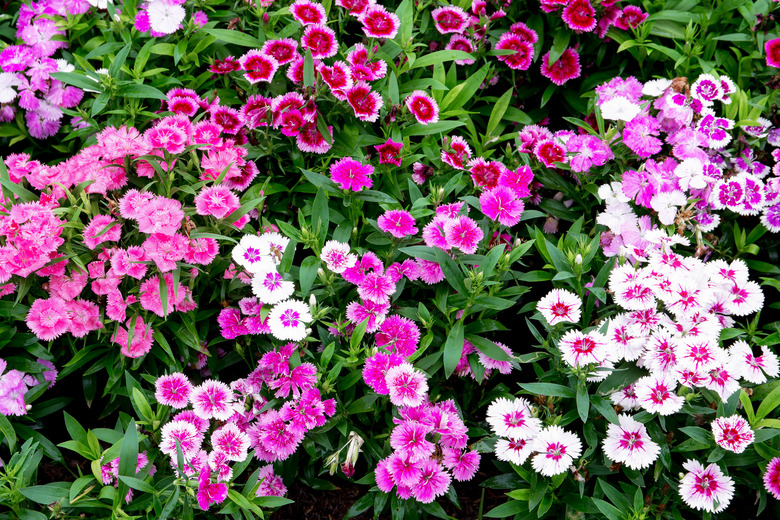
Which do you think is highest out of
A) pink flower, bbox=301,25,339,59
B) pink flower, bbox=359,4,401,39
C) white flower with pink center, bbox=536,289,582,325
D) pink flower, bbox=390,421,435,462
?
pink flower, bbox=359,4,401,39

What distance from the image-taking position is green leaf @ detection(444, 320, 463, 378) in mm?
2121

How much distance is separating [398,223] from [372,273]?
0.65 feet

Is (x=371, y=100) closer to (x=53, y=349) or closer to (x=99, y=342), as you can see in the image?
(x=99, y=342)

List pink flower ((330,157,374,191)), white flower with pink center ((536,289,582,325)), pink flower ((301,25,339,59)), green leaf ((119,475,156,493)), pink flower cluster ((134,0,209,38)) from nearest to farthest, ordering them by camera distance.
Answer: green leaf ((119,475,156,493))
white flower with pink center ((536,289,582,325))
pink flower ((330,157,374,191))
pink flower ((301,25,339,59))
pink flower cluster ((134,0,209,38))

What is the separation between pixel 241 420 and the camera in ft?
7.38

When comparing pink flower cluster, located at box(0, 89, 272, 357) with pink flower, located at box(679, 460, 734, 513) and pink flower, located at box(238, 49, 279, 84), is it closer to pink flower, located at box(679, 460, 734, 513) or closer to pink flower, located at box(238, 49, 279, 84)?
pink flower, located at box(238, 49, 279, 84)

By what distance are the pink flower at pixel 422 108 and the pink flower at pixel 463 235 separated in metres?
0.54

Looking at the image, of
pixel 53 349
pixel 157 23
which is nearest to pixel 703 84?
pixel 157 23

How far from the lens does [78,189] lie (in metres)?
2.23

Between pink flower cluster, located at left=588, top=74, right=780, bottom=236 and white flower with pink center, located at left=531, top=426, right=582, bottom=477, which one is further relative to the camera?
pink flower cluster, located at left=588, top=74, right=780, bottom=236

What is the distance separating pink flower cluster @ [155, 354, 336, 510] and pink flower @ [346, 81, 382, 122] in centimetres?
93

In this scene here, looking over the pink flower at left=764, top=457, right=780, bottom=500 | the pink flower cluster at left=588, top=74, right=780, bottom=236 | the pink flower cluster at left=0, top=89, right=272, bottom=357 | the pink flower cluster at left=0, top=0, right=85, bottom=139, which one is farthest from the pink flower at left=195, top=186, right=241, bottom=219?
the pink flower at left=764, top=457, right=780, bottom=500

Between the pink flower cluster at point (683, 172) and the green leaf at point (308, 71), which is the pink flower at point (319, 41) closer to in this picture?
the green leaf at point (308, 71)

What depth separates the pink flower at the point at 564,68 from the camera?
3.07 metres
